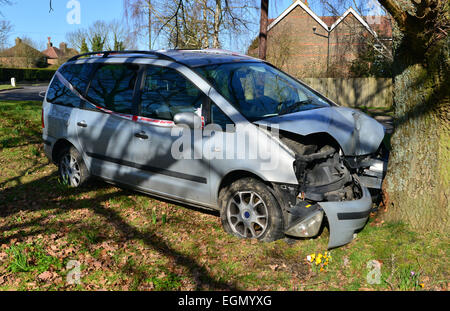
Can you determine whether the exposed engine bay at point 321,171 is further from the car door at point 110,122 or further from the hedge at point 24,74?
the hedge at point 24,74

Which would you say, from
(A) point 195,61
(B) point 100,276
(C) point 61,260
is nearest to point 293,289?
(B) point 100,276

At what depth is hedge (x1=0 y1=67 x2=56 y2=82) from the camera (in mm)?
44594

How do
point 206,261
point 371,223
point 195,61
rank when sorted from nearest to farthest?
point 206,261, point 371,223, point 195,61

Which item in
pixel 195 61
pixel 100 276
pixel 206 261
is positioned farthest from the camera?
pixel 195 61

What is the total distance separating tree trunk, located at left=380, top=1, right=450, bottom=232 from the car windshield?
1087 mm

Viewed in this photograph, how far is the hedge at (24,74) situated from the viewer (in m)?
44.6

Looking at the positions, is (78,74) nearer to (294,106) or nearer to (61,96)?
(61,96)

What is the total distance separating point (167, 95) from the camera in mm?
5039

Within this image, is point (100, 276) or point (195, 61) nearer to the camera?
point (100, 276)

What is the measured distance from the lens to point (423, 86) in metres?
4.26

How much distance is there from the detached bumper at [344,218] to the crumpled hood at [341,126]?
0.61 meters

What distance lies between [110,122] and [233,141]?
6.50ft

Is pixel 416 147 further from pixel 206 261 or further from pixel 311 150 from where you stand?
pixel 206 261

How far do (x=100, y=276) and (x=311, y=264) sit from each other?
6.57 feet
